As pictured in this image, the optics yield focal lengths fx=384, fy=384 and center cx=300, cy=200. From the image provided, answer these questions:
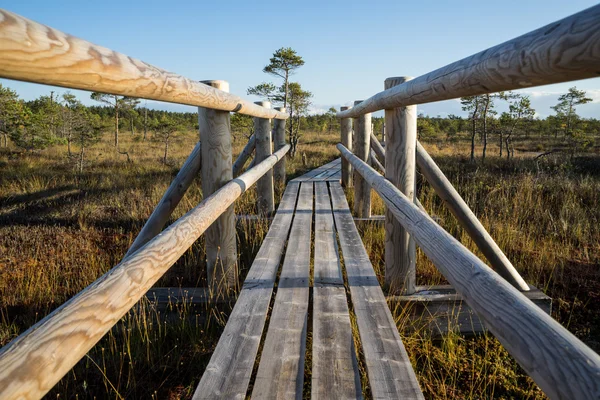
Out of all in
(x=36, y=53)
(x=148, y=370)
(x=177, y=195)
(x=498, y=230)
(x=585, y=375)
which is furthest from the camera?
(x=498, y=230)

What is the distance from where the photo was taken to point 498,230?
4.86 m

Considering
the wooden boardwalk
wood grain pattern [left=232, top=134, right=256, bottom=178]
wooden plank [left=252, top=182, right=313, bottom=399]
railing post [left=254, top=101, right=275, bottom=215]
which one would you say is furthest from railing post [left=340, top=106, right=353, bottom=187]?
wooden plank [left=252, top=182, right=313, bottom=399]

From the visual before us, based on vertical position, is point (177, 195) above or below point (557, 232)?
above

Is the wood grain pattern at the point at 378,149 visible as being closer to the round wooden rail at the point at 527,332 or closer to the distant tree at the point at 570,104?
the round wooden rail at the point at 527,332

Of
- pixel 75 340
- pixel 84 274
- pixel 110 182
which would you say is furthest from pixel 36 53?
pixel 110 182

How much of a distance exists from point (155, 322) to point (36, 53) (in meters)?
2.56

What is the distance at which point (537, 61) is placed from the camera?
96 centimetres

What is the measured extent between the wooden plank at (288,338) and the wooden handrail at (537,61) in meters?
1.29

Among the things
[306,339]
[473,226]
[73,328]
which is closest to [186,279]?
[306,339]

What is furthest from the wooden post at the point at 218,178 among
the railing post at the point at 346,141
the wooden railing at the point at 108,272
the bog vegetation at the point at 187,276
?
the railing post at the point at 346,141

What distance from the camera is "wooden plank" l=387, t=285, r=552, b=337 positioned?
2688mm

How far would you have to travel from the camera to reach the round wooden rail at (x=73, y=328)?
2.55ft

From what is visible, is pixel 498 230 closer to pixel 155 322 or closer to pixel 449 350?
pixel 449 350

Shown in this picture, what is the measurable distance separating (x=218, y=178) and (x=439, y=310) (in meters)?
1.85
